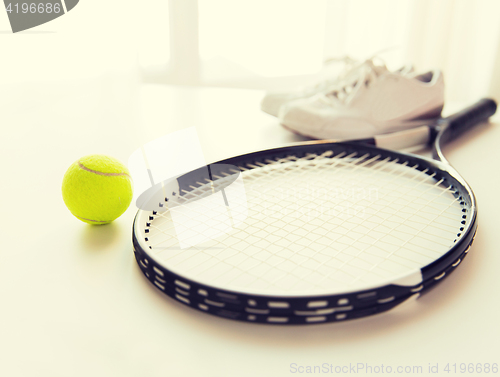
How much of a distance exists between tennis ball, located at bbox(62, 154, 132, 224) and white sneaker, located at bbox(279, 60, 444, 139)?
0.58 meters

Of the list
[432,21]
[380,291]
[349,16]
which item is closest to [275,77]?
[349,16]

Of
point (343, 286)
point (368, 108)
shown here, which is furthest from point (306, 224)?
point (368, 108)

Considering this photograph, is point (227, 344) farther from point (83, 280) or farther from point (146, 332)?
point (83, 280)

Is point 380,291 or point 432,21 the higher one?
point 432,21

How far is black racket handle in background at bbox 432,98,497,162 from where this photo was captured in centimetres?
110

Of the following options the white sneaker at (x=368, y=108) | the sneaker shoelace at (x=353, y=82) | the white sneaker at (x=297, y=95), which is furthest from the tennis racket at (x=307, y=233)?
the white sneaker at (x=297, y=95)

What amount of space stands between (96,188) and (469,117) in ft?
3.39

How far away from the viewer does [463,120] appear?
1193 mm

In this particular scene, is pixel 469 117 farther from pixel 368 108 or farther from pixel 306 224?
pixel 306 224

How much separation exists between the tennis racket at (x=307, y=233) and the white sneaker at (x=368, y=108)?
5.7 inches

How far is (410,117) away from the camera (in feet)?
3.86

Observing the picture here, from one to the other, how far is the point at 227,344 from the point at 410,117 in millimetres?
903

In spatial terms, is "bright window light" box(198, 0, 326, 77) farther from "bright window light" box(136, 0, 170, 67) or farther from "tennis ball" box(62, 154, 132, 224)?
"tennis ball" box(62, 154, 132, 224)

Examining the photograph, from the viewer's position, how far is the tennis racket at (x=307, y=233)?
1.62 feet
